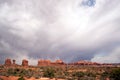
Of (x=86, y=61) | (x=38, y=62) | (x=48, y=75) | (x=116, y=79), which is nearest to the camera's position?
(x=116, y=79)

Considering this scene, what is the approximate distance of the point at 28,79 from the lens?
37.6 metres

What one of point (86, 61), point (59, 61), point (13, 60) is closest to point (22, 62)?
point (13, 60)

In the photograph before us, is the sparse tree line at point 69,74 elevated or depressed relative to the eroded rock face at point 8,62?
depressed

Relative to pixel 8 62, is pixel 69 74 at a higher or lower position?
lower

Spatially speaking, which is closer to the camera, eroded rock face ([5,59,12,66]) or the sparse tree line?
the sparse tree line

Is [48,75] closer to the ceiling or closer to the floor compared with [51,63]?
closer to the floor

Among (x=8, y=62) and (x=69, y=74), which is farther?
(x=8, y=62)

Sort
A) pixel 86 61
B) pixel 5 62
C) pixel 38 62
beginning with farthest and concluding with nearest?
pixel 86 61
pixel 38 62
pixel 5 62

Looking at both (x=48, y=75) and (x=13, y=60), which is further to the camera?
(x=13, y=60)

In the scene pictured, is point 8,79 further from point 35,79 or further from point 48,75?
point 48,75

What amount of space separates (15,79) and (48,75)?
10.8 meters

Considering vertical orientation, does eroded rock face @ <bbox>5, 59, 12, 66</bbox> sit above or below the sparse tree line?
above

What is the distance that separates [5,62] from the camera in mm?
109812

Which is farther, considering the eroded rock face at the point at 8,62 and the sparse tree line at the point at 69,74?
the eroded rock face at the point at 8,62
